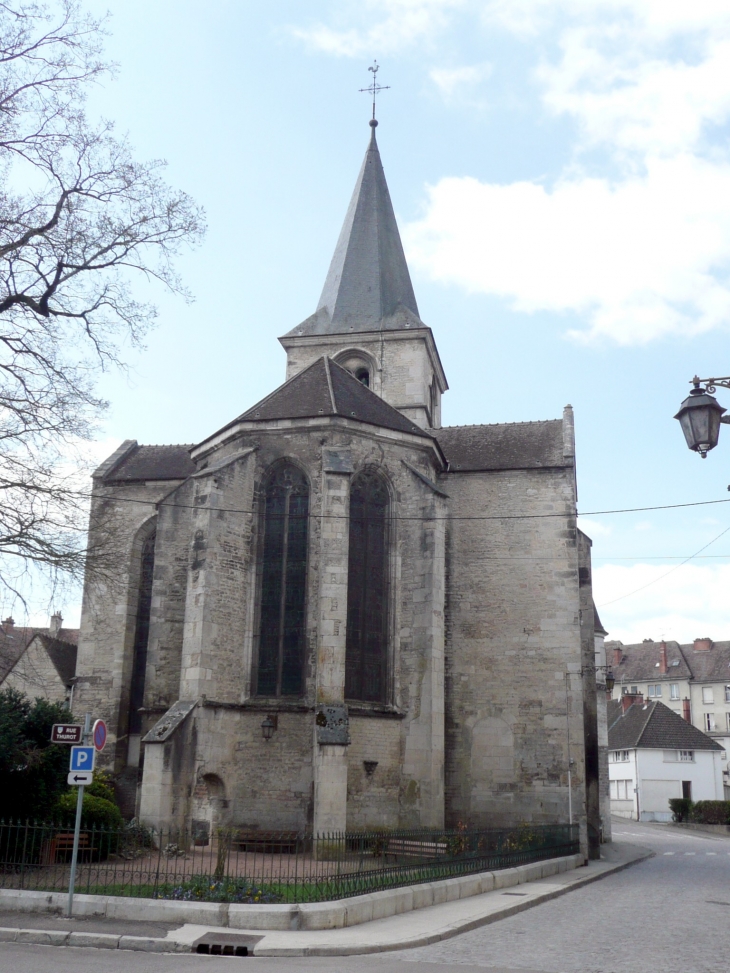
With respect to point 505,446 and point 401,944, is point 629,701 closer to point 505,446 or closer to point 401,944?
point 505,446

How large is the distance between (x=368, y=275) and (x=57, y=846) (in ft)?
75.5

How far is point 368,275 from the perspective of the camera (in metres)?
32.5

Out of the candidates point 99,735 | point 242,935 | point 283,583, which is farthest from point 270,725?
point 242,935

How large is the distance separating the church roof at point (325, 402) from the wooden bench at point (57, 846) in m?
9.54

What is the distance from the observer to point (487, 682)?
74.5 ft

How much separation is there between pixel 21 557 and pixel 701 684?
6025cm

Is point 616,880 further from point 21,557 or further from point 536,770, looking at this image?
point 21,557

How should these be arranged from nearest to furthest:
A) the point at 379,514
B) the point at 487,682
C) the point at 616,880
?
the point at 616,880 < the point at 379,514 < the point at 487,682

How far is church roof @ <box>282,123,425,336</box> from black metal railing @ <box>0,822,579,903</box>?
1822 cm

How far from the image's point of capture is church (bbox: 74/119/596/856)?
18.3 metres

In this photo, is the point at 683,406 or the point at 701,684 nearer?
the point at 683,406

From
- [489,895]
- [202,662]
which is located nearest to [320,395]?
[202,662]

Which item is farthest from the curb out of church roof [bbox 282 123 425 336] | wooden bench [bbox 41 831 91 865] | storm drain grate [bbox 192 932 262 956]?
church roof [bbox 282 123 425 336]

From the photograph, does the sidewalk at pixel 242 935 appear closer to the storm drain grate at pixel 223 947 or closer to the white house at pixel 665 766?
the storm drain grate at pixel 223 947
